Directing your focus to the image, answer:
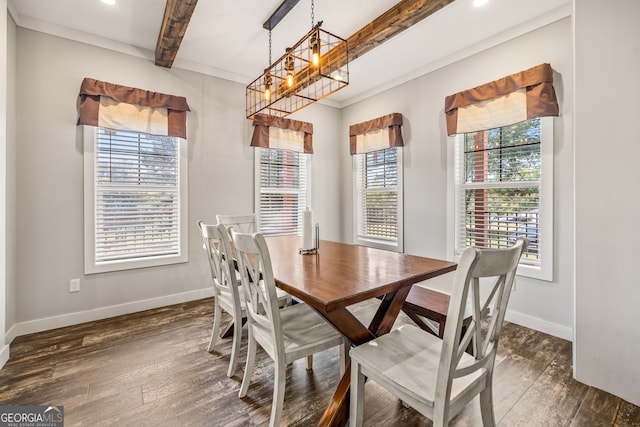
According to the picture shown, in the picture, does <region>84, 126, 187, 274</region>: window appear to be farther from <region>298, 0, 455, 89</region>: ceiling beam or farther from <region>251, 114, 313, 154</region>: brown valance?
<region>298, 0, 455, 89</region>: ceiling beam

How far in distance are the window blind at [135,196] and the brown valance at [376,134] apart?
2394 mm

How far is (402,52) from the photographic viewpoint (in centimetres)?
311

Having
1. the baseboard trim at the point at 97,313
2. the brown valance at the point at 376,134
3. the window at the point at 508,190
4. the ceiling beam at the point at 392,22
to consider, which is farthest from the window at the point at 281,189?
the window at the point at 508,190

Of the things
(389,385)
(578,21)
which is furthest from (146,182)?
(578,21)

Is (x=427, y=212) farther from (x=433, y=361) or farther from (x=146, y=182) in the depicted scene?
(x=146, y=182)

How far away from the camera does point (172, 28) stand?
2414 mm

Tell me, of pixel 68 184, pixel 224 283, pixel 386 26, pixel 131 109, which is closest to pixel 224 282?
pixel 224 283

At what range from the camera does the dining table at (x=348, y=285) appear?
126 cm

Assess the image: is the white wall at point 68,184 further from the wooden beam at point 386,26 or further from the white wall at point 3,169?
the wooden beam at point 386,26

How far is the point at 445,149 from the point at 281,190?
2.17 metres

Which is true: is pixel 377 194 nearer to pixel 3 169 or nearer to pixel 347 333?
pixel 347 333

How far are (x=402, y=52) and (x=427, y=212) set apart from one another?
1.82 meters

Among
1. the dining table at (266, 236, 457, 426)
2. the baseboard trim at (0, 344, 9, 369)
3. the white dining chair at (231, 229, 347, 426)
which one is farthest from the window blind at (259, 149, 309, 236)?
the baseboard trim at (0, 344, 9, 369)

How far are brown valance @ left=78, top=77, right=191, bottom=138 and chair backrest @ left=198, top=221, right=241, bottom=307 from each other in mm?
1731
